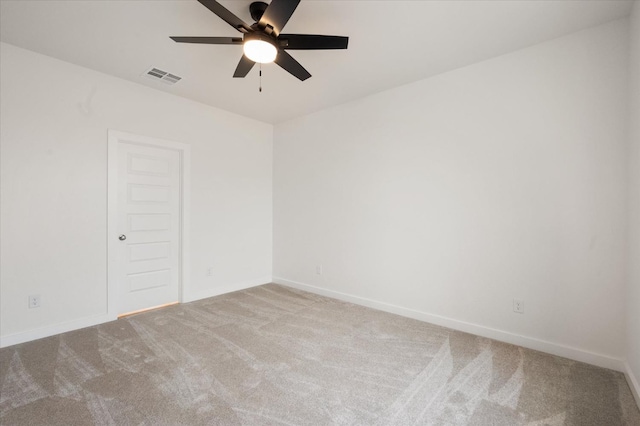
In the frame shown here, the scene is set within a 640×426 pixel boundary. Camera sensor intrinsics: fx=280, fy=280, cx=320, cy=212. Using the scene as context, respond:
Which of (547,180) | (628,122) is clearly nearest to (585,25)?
(628,122)

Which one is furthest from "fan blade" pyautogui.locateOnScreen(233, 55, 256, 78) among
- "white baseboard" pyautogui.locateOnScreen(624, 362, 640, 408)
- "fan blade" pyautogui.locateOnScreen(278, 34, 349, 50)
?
"white baseboard" pyautogui.locateOnScreen(624, 362, 640, 408)

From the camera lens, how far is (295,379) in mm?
2148

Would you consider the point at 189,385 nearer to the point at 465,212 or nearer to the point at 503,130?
the point at 465,212

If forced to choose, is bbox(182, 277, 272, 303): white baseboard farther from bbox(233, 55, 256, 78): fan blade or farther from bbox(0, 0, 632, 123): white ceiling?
bbox(233, 55, 256, 78): fan blade

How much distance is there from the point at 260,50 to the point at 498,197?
8.41 ft

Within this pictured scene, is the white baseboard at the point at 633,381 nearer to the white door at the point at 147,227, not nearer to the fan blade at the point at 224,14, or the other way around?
the fan blade at the point at 224,14

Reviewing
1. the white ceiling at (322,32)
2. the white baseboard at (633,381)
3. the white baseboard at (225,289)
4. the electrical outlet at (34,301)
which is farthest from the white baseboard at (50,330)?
the white baseboard at (633,381)

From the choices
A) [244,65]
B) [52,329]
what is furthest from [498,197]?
[52,329]

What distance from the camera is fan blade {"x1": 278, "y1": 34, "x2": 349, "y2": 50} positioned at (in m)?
1.95

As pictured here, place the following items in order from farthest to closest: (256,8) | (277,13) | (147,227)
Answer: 1. (147,227)
2. (256,8)
3. (277,13)

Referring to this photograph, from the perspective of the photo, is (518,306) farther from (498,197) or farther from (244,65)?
(244,65)

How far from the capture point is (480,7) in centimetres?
214

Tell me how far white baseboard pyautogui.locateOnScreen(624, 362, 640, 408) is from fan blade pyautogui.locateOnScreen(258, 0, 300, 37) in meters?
3.37

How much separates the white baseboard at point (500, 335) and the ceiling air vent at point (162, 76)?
Result: 3462mm
